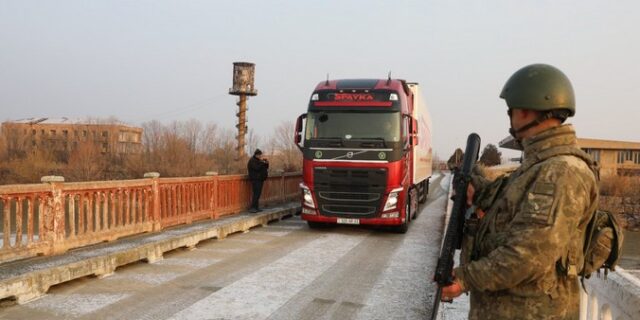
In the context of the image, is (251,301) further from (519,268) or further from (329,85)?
(329,85)

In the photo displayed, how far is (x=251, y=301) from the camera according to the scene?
19.5 feet

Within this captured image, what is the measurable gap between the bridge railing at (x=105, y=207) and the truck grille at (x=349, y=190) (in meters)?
3.00

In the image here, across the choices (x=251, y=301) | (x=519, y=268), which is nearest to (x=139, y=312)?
(x=251, y=301)

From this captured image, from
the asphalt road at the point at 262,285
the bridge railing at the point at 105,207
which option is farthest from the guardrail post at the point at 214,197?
the asphalt road at the point at 262,285

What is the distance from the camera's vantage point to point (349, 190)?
1113 centimetres

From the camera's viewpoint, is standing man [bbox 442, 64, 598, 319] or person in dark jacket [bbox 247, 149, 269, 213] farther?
person in dark jacket [bbox 247, 149, 269, 213]

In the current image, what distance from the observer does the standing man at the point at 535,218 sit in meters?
2.12

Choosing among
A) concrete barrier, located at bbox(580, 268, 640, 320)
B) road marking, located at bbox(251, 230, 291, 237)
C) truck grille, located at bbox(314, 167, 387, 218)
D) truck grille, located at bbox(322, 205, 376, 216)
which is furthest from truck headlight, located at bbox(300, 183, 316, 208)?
concrete barrier, located at bbox(580, 268, 640, 320)

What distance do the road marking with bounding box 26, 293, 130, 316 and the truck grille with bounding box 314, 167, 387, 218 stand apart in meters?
5.76

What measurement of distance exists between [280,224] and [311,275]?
6.04 m

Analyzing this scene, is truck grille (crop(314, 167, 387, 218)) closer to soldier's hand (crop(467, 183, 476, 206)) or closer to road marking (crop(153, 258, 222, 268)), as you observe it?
road marking (crop(153, 258, 222, 268))

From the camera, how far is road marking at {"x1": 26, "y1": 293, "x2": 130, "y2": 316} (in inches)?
217

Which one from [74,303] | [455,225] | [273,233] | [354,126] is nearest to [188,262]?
[74,303]

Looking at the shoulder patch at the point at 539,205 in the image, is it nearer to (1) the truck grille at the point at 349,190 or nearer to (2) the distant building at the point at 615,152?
(1) the truck grille at the point at 349,190
